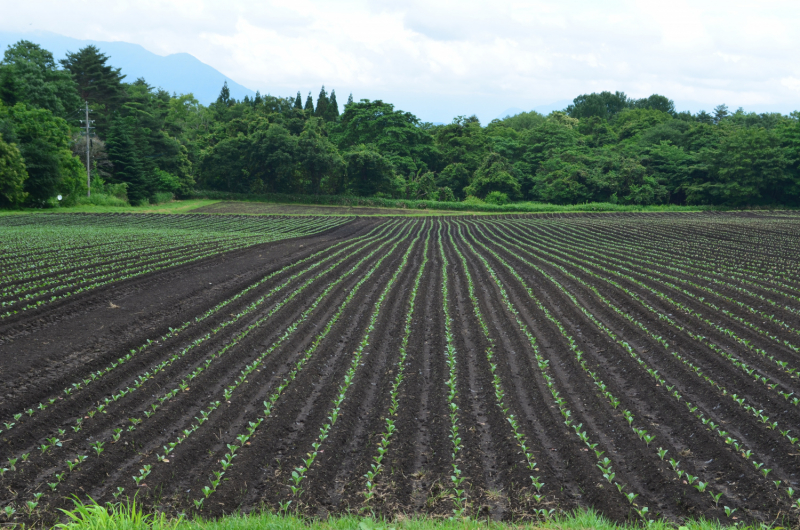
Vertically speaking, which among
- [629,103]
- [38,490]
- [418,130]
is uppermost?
[629,103]

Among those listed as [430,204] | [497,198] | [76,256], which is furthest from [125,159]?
[497,198]

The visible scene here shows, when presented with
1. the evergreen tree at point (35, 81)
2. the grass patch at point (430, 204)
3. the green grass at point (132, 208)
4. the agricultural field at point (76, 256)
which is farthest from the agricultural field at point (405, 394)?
the evergreen tree at point (35, 81)

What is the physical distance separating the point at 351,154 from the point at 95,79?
35356mm

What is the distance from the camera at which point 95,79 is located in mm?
66375

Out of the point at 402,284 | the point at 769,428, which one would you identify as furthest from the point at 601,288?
the point at 769,428

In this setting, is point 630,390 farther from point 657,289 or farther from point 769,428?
point 657,289

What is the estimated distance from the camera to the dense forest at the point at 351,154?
4934cm

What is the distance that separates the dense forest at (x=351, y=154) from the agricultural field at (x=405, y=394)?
37518 mm

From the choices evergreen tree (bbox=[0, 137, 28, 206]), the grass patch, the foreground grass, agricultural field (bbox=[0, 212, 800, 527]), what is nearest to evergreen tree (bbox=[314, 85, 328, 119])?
the grass patch

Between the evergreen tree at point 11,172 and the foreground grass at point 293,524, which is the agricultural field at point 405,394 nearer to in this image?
the foreground grass at point 293,524

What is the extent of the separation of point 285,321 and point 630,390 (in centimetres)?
777

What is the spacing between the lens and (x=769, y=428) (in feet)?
22.9

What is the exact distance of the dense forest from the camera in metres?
49.3

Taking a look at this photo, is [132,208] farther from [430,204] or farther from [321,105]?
[321,105]
